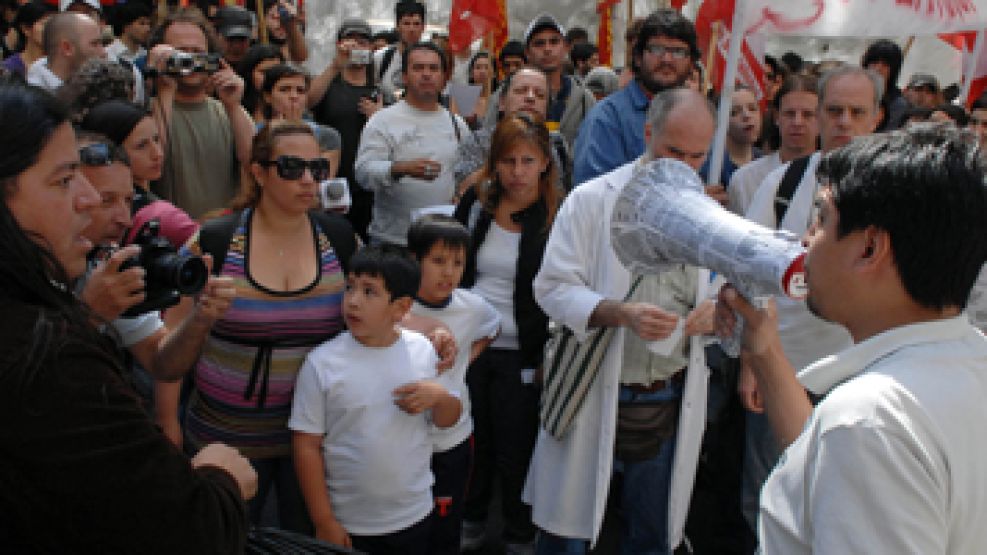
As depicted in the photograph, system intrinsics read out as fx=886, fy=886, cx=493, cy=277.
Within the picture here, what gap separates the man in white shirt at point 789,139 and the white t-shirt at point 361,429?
2.12 metres

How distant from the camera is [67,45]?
458 centimetres

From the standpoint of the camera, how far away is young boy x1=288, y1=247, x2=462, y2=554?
2795 mm

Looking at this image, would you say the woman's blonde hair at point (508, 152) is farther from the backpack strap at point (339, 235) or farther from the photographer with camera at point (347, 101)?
the photographer with camera at point (347, 101)

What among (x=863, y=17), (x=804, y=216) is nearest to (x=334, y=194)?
(x=804, y=216)

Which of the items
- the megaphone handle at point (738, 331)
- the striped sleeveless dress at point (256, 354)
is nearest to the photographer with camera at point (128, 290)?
the striped sleeveless dress at point (256, 354)

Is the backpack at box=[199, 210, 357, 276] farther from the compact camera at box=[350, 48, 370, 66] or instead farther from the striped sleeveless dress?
the compact camera at box=[350, 48, 370, 66]

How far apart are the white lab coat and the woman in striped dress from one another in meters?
0.78

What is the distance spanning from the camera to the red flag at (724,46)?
A: 211 inches

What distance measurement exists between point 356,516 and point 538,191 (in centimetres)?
178

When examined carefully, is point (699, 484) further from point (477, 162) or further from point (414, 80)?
point (414, 80)

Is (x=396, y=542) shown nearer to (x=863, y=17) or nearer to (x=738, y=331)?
(x=738, y=331)

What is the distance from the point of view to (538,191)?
404cm

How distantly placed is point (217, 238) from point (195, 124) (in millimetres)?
1774

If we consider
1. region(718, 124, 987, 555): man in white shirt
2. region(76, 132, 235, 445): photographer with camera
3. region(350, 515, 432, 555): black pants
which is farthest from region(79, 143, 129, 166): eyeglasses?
region(718, 124, 987, 555): man in white shirt
